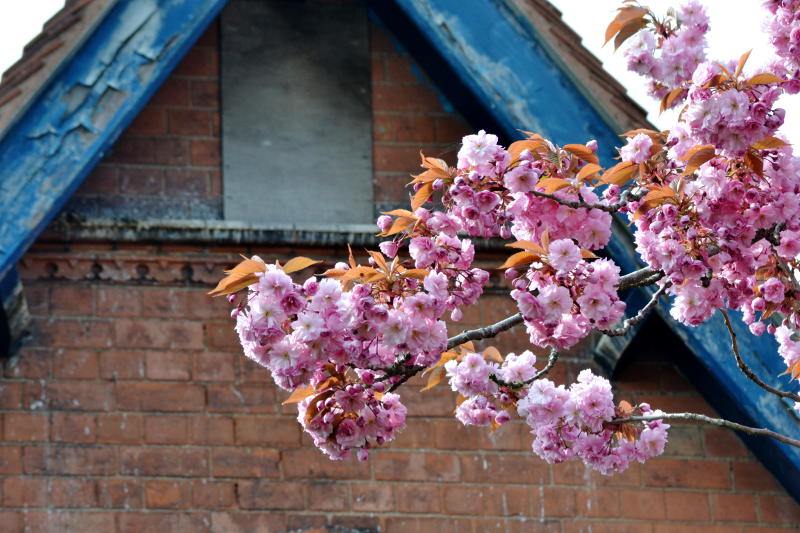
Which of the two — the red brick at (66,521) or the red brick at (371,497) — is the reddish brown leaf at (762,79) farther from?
the red brick at (66,521)

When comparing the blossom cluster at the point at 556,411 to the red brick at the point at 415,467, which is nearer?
the blossom cluster at the point at 556,411

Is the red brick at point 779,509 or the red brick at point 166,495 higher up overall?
the red brick at point 166,495

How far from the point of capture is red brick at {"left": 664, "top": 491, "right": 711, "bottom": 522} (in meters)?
5.63

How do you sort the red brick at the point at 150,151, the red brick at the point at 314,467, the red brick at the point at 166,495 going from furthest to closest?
the red brick at the point at 150,151 < the red brick at the point at 314,467 < the red brick at the point at 166,495

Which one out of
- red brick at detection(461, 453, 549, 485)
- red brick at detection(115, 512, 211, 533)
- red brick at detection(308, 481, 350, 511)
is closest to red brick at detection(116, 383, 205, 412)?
red brick at detection(115, 512, 211, 533)

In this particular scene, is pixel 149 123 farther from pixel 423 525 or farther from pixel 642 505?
pixel 642 505

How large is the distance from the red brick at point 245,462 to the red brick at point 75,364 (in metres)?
0.50

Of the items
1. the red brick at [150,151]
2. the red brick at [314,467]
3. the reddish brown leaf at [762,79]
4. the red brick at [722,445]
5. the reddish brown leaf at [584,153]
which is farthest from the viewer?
the red brick at [150,151]

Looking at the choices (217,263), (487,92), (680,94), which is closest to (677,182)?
(680,94)

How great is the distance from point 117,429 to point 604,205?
2.13 m

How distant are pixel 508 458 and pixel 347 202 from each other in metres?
1.10

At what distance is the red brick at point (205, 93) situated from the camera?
5.95m

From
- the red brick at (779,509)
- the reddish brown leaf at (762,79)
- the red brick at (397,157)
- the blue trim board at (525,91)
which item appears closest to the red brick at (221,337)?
the red brick at (397,157)

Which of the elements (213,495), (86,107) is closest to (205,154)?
(86,107)
